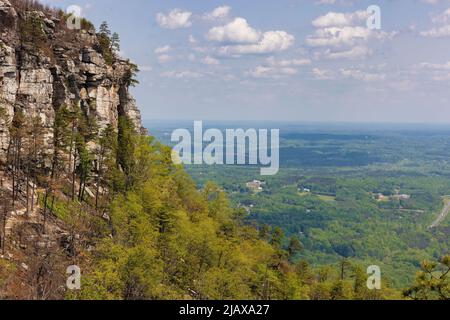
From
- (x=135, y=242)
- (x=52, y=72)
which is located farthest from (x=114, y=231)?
(x=52, y=72)

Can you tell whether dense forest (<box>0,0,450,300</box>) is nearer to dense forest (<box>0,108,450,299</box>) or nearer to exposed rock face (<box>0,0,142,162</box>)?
dense forest (<box>0,108,450,299</box>)

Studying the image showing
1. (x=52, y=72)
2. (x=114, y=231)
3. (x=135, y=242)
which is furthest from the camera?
(x=52, y=72)

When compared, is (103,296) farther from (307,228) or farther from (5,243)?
(307,228)

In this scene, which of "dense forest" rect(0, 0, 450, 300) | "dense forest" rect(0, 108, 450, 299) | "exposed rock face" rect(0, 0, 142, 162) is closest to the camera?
"dense forest" rect(0, 108, 450, 299)

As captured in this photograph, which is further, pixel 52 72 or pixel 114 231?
pixel 52 72

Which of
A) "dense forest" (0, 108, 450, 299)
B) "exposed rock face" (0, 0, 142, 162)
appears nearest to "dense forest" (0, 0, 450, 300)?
"dense forest" (0, 108, 450, 299)

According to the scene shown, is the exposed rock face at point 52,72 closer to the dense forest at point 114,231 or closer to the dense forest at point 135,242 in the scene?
the dense forest at point 114,231

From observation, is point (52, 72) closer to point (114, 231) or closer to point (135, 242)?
point (114, 231)

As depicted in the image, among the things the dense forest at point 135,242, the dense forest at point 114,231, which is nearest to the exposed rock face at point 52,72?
the dense forest at point 114,231
